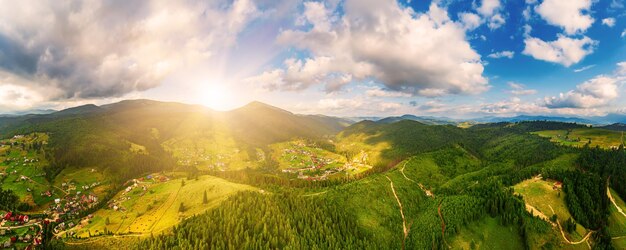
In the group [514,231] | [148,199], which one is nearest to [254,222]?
[148,199]

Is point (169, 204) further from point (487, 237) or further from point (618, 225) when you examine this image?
point (618, 225)

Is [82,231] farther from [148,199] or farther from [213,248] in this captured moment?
[213,248]

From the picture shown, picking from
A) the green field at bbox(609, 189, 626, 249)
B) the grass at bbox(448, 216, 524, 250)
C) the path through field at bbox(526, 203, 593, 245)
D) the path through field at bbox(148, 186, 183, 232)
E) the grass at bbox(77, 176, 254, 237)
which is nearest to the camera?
the path through field at bbox(526, 203, 593, 245)

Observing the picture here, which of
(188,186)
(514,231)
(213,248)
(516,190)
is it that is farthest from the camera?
(188,186)


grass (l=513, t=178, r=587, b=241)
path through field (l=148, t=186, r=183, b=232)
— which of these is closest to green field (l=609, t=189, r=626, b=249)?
grass (l=513, t=178, r=587, b=241)

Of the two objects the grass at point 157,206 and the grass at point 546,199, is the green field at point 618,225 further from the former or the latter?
the grass at point 157,206

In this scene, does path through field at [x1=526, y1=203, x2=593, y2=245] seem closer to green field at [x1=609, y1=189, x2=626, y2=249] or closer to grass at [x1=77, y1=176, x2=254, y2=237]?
green field at [x1=609, y1=189, x2=626, y2=249]

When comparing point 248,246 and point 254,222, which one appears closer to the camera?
point 248,246
